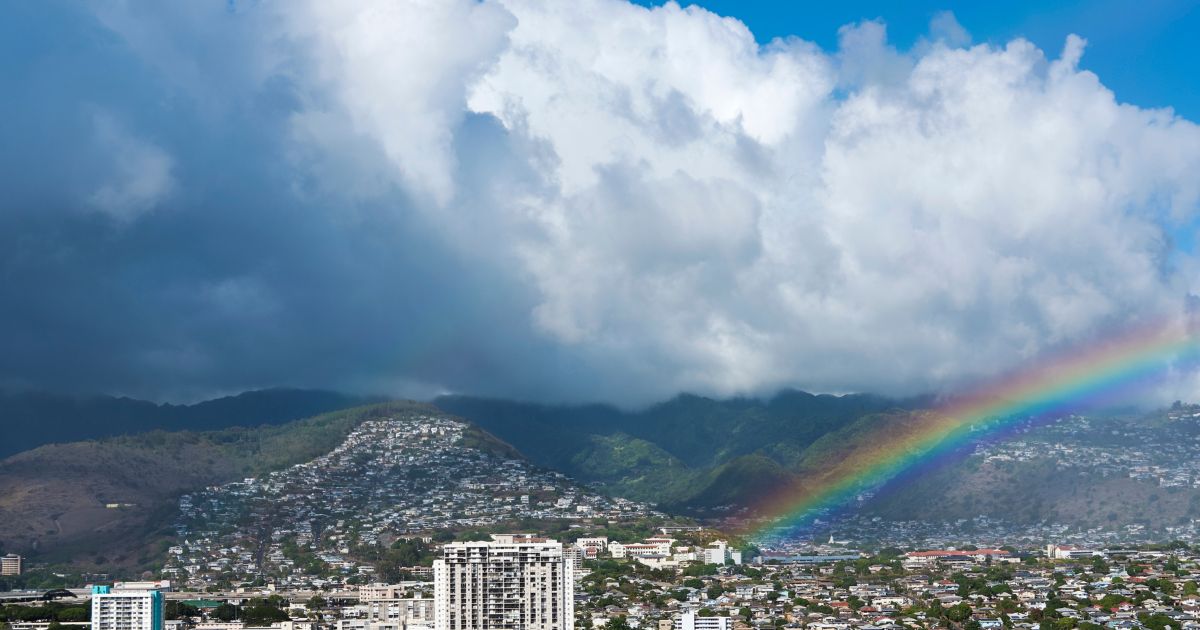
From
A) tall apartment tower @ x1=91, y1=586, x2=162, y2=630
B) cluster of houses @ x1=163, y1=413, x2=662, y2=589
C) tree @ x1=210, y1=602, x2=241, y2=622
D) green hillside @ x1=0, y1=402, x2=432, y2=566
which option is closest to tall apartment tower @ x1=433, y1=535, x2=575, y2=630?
tall apartment tower @ x1=91, y1=586, x2=162, y2=630

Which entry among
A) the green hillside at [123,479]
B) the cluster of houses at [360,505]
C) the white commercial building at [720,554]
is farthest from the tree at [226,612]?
the white commercial building at [720,554]

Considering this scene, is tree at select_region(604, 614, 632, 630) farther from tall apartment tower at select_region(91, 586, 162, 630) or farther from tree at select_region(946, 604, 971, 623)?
tall apartment tower at select_region(91, 586, 162, 630)

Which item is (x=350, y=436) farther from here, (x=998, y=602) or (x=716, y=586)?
(x=998, y=602)

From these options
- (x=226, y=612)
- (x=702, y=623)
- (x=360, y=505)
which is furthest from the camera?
(x=360, y=505)

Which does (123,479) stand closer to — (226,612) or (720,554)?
(720,554)

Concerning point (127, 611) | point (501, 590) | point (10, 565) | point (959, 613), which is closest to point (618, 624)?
point (959, 613)

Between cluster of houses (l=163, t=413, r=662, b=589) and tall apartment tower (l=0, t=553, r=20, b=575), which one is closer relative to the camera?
tall apartment tower (l=0, t=553, r=20, b=575)
